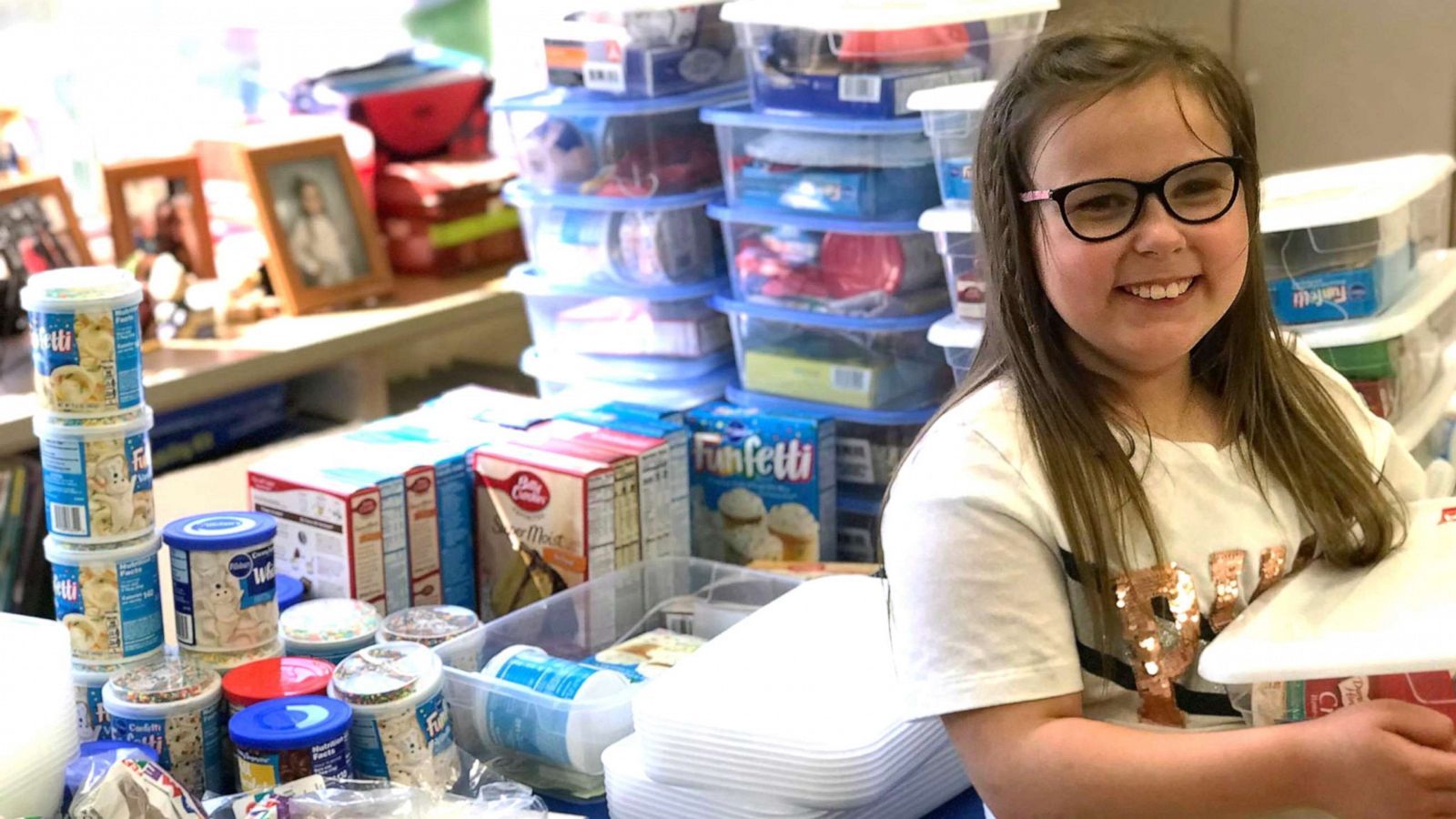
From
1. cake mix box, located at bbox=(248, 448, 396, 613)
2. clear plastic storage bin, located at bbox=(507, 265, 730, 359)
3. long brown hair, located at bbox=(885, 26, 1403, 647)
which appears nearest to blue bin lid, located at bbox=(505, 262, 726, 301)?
clear plastic storage bin, located at bbox=(507, 265, 730, 359)

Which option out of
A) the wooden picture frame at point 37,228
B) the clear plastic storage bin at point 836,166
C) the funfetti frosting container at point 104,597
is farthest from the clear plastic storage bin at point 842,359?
the wooden picture frame at point 37,228

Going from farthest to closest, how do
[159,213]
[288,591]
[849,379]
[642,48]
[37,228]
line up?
[159,213] → [37,228] → [642,48] → [849,379] → [288,591]

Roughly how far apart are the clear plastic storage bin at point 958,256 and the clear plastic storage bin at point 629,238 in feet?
1.15

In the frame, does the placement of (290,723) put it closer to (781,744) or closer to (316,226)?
(781,744)

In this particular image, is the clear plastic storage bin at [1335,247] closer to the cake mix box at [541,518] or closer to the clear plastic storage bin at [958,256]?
the clear plastic storage bin at [958,256]

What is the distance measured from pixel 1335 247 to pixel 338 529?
38.9 inches

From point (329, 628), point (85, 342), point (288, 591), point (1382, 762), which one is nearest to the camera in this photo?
point (1382, 762)

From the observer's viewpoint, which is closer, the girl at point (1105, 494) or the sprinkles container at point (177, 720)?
the girl at point (1105, 494)

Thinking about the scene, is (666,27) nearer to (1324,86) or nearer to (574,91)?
Answer: (574,91)

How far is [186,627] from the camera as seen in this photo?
4.72 ft

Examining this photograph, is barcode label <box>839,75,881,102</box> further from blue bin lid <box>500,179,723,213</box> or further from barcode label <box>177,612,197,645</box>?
barcode label <box>177,612,197,645</box>

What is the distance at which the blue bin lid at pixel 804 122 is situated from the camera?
1794mm

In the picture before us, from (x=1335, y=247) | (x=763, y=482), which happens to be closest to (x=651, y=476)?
(x=763, y=482)

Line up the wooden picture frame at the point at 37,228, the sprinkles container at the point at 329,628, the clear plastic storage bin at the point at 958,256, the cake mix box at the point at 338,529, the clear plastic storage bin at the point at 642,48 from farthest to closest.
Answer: the wooden picture frame at the point at 37,228
the clear plastic storage bin at the point at 642,48
the clear plastic storage bin at the point at 958,256
the cake mix box at the point at 338,529
the sprinkles container at the point at 329,628
